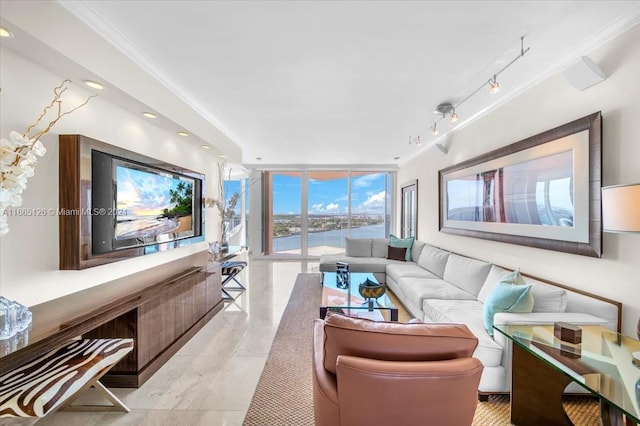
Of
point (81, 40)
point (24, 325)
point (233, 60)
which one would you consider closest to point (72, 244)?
point (24, 325)

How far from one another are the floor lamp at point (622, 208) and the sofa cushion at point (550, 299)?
738mm

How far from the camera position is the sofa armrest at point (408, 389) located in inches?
43.1

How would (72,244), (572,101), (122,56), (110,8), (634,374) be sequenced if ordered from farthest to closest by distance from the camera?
(572,101) → (122,56) → (72,244) → (110,8) → (634,374)

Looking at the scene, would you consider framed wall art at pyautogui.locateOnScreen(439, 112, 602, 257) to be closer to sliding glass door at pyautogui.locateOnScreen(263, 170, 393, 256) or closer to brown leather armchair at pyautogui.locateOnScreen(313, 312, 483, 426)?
brown leather armchair at pyautogui.locateOnScreen(313, 312, 483, 426)

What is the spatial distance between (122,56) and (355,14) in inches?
70.3

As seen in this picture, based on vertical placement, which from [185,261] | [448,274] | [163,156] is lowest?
[448,274]

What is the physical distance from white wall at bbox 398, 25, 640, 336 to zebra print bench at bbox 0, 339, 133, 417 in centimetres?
340

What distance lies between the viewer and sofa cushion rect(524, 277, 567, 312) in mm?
2164

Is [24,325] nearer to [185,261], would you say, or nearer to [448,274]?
[185,261]

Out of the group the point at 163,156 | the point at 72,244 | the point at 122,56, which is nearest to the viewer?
the point at 72,244

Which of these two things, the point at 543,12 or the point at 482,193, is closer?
the point at 543,12

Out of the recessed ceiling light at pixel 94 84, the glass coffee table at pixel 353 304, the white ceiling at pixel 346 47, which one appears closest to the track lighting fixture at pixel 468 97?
the white ceiling at pixel 346 47

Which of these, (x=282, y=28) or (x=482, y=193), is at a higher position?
(x=282, y=28)

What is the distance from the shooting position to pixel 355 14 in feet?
6.09
